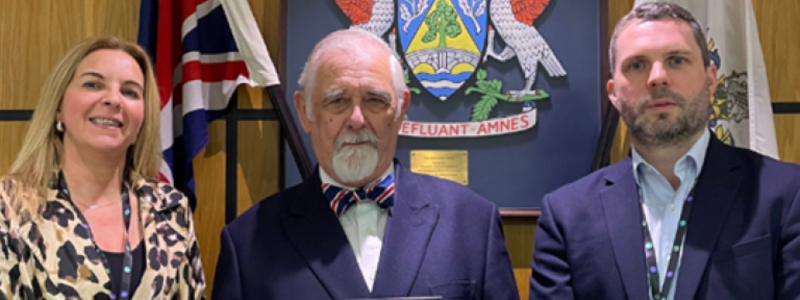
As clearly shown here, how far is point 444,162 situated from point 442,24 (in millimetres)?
605

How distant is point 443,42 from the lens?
289 centimetres

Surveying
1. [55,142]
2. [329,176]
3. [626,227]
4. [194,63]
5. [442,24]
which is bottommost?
[626,227]

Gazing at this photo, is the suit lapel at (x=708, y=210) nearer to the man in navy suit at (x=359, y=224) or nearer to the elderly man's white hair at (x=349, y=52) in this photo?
the man in navy suit at (x=359, y=224)

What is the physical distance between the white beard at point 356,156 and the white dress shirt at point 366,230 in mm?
90

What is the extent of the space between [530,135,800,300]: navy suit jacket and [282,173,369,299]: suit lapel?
0.57m

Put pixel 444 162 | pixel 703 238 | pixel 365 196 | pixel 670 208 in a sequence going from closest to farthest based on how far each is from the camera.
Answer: pixel 703 238
pixel 670 208
pixel 365 196
pixel 444 162

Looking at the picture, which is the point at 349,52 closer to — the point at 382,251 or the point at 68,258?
the point at 382,251

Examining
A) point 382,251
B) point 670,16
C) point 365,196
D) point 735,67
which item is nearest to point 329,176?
point 365,196

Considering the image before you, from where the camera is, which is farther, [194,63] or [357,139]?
[194,63]

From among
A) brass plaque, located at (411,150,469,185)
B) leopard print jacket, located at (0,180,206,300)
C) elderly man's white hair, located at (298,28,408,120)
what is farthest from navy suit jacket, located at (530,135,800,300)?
leopard print jacket, located at (0,180,206,300)

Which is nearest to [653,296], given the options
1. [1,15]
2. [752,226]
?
[752,226]

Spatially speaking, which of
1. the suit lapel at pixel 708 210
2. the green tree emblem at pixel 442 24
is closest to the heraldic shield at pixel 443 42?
the green tree emblem at pixel 442 24

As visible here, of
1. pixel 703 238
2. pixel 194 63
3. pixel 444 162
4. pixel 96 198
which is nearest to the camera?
pixel 703 238

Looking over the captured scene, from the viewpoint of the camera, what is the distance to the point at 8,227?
198 centimetres
